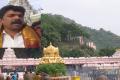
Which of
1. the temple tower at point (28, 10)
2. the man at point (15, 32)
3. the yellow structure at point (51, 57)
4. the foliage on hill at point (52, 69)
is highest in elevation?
the temple tower at point (28, 10)

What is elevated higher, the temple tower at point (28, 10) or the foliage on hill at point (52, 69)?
the temple tower at point (28, 10)

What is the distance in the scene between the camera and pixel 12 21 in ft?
120

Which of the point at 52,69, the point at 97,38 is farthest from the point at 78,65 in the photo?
the point at 97,38

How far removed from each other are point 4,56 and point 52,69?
53.0 feet

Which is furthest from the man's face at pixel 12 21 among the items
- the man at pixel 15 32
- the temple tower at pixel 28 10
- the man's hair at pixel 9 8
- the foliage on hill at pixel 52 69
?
the foliage on hill at pixel 52 69

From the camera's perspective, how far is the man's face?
119 feet

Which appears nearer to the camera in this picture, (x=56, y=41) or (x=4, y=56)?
(x=4, y=56)

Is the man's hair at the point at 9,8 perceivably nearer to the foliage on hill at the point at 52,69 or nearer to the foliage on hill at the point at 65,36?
the foliage on hill at the point at 65,36

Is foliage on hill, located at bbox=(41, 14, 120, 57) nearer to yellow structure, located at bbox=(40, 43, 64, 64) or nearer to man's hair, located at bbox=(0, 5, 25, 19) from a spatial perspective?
man's hair, located at bbox=(0, 5, 25, 19)

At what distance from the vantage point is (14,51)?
37.0 m

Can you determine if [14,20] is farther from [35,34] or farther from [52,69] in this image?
[52,69]

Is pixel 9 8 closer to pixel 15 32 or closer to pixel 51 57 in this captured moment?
pixel 15 32

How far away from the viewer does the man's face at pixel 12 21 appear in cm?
3641

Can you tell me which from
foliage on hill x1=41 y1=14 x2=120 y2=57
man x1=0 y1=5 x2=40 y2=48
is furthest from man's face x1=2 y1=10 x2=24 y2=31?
foliage on hill x1=41 y1=14 x2=120 y2=57
